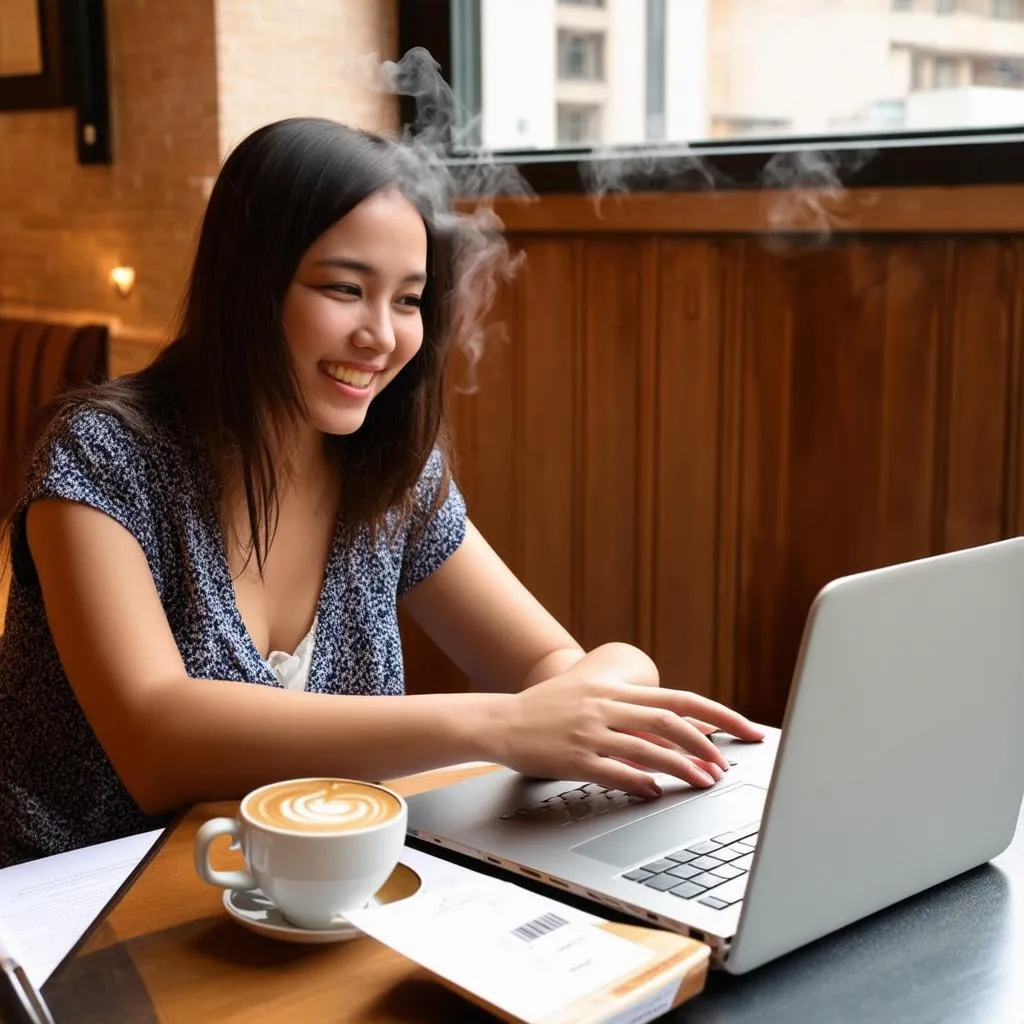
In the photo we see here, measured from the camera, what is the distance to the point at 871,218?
2027 mm

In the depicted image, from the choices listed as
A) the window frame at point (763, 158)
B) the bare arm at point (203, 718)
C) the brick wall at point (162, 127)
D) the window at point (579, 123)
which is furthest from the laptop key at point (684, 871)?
the brick wall at point (162, 127)

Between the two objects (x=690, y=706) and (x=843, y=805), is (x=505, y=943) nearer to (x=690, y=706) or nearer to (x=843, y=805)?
(x=843, y=805)

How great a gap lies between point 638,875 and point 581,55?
202cm

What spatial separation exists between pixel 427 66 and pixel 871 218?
116cm

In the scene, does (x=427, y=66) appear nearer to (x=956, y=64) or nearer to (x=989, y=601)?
(x=956, y=64)

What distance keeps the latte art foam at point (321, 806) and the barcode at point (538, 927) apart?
0.11 meters

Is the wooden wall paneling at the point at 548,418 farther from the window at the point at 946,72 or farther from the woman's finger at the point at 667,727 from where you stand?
the woman's finger at the point at 667,727

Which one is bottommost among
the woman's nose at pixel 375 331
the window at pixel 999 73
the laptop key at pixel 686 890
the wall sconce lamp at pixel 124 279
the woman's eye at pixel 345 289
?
the laptop key at pixel 686 890

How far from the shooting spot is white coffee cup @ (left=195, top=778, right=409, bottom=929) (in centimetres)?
79

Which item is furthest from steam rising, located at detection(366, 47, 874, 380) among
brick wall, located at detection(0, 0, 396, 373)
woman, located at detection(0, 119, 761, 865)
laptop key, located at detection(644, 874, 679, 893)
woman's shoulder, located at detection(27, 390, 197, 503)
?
laptop key, located at detection(644, 874, 679, 893)

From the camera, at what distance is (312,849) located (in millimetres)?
789

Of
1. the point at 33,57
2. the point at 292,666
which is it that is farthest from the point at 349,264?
the point at 33,57

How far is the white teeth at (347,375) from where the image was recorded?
1.44m

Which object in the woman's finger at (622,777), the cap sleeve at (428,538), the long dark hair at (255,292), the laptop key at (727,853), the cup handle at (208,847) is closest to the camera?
the cup handle at (208,847)
